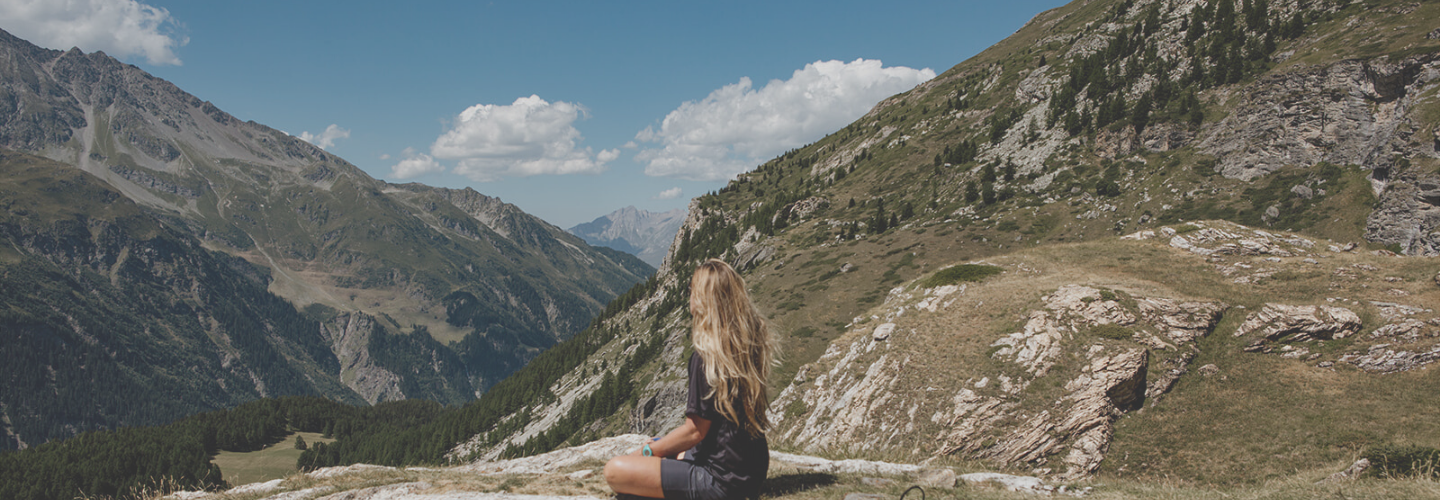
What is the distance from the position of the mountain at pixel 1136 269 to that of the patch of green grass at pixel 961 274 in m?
0.27

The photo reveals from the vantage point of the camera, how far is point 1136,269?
1373 inches

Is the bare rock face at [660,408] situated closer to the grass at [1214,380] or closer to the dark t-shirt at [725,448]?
the grass at [1214,380]

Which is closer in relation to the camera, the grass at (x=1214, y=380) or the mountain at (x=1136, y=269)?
the grass at (x=1214, y=380)

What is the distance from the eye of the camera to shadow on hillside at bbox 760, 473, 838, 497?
11.1 m

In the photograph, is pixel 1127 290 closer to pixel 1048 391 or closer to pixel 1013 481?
pixel 1048 391

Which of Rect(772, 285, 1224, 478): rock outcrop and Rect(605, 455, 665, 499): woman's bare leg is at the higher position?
Rect(605, 455, 665, 499): woman's bare leg

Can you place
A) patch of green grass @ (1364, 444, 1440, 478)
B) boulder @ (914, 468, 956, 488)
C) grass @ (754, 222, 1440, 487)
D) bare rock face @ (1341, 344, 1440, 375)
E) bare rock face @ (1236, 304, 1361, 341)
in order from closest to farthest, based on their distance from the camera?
boulder @ (914, 468, 956, 488) < patch of green grass @ (1364, 444, 1440, 478) < grass @ (754, 222, 1440, 487) < bare rock face @ (1341, 344, 1440, 375) < bare rock face @ (1236, 304, 1361, 341)

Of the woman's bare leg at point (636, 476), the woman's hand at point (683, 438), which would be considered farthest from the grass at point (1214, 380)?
the woman's bare leg at point (636, 476)

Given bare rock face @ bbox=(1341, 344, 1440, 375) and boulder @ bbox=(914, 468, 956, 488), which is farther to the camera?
bare rock face @ bbox=(1341, 344, 1440, 375)

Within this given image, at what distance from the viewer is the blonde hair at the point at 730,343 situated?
26.6 feet

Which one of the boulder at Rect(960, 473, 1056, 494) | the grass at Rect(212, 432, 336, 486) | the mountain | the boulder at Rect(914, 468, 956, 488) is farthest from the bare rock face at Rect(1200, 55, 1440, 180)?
the grass at Rect(212, 432, 336, 486)

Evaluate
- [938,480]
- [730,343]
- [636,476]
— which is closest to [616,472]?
[636,476]

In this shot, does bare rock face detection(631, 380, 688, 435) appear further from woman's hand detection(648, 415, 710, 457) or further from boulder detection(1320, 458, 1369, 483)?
woman's hand detection(648, 415, 710, 457)

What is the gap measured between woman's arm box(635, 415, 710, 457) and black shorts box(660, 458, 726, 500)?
0.66ft
